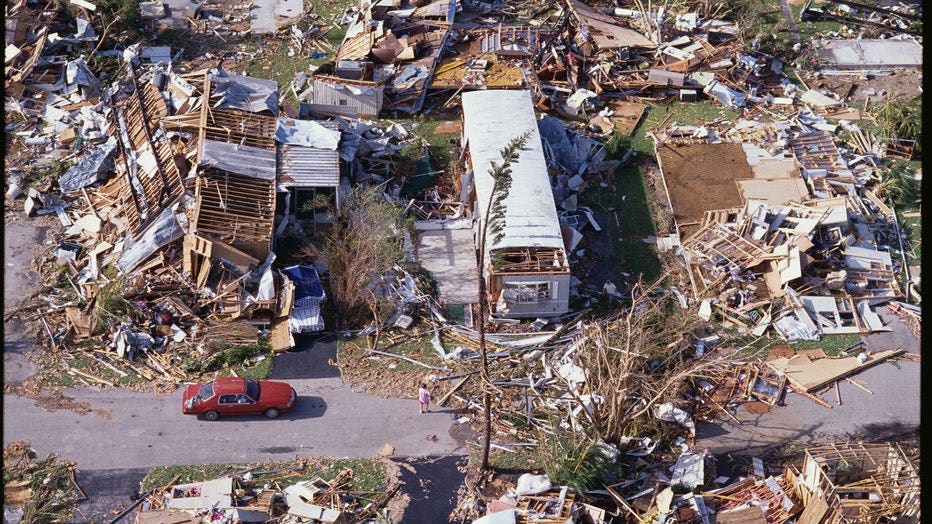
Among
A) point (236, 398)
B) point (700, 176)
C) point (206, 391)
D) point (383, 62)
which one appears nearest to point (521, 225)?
point (700, 176)

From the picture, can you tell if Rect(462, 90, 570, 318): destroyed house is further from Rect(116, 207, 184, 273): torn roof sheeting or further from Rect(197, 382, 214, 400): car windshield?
Rect(116, 207, 184, 273): torn roof sheeting

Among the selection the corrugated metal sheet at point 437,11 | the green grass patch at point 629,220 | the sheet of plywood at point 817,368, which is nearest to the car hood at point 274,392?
the green grass patch at point 629,220

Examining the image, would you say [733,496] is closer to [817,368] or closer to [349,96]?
[817,368]

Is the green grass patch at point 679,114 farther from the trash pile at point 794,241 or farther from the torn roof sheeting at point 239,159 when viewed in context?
the torn roof sheeting at point 239,159

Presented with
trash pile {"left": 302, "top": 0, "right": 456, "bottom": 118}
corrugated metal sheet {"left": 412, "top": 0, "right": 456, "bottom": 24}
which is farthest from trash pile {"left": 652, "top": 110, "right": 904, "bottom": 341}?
corrugated metal sheet {"left": 412, "top": 0, "right": 456, "bottom": 24}

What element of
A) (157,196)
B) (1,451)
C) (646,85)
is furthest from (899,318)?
(1,451)

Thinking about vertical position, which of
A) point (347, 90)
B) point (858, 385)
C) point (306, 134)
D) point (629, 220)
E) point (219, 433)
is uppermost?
point (306, 134)
